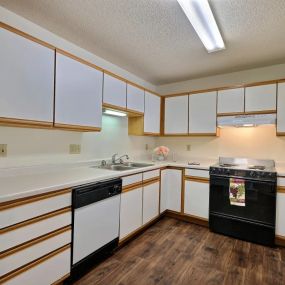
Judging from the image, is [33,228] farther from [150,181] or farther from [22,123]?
[150,181]

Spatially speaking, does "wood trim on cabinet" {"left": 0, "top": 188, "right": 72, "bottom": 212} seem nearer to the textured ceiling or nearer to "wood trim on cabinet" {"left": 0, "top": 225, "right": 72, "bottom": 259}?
"wood trim on cabinet" {"left": 0, "top": 225, "right": 72, "bottom": 259}

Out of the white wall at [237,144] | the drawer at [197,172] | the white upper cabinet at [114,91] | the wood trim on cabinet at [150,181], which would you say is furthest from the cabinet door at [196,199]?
the white upper cabinet at [114,91]

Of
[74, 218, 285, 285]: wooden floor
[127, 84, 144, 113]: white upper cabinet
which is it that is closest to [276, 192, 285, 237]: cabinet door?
[74, 218, 285, 285]: wooden floor

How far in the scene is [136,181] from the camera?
95.1 inches

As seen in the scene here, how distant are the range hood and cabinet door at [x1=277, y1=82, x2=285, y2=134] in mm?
66

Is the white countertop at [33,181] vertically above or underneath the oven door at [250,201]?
above

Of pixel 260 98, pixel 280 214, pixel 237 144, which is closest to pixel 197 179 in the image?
pixel 237 144

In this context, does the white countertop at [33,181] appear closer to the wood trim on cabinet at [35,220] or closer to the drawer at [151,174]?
the wood trim on cabinet at [35,220]

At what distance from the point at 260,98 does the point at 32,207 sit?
3.02 meters

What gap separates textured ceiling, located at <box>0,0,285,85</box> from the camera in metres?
1.72

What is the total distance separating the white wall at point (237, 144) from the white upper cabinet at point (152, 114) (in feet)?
2.04

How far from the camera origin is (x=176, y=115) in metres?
3.47

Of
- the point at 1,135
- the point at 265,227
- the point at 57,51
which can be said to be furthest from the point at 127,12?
the point at 265,227

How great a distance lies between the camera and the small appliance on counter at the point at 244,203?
7.80ft
